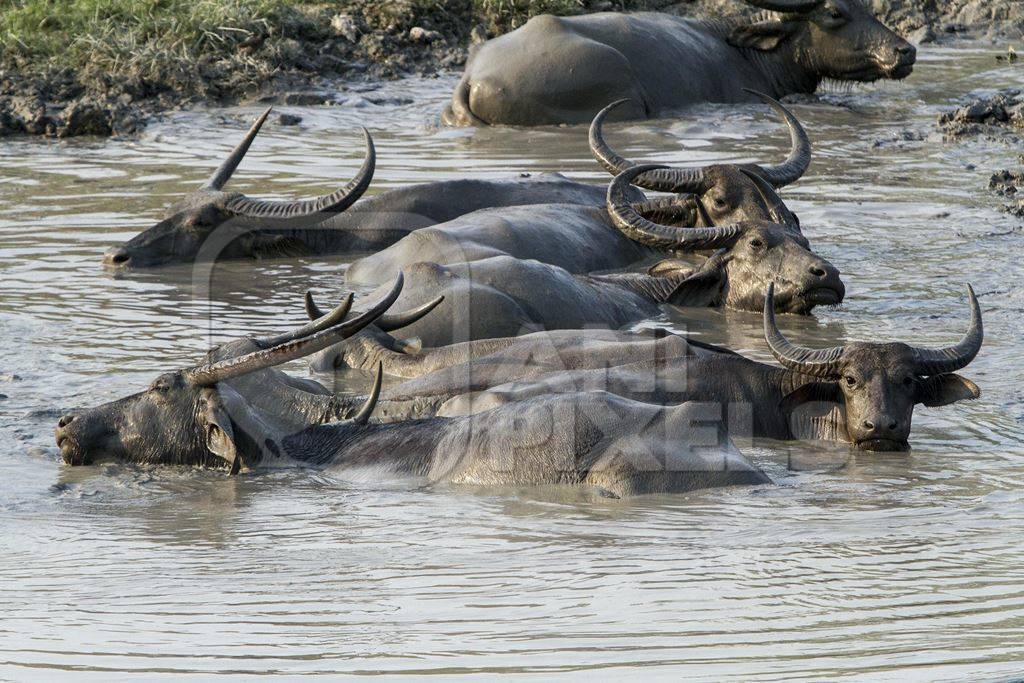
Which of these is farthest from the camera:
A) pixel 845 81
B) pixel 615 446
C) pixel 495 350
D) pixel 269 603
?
pixel 845 81

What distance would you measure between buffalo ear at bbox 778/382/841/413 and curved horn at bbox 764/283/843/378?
0.05 meters

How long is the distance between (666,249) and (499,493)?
163 inches

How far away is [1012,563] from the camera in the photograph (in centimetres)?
525

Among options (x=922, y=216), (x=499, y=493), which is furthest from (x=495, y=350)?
(x=922, y=216)

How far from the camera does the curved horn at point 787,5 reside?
1616cm

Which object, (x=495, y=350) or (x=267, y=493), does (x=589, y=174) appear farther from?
(x=267, y=493)

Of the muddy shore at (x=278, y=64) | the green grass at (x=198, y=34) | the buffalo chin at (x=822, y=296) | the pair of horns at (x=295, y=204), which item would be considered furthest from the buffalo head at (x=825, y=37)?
the buffalo chin at (x=822, y=296)

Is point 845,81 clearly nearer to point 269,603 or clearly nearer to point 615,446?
point 615,446

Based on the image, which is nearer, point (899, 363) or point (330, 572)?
point (330, 572)

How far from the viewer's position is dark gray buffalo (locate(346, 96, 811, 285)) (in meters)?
9.48

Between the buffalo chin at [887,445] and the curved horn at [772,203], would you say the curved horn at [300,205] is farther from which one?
the buffalo chin at [887,445]

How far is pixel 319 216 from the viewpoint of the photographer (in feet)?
35.8

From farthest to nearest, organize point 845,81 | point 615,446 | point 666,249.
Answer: point 845,81, point 666,249, point 615,446

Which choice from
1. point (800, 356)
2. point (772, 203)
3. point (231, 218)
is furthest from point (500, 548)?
point (231, 218)
